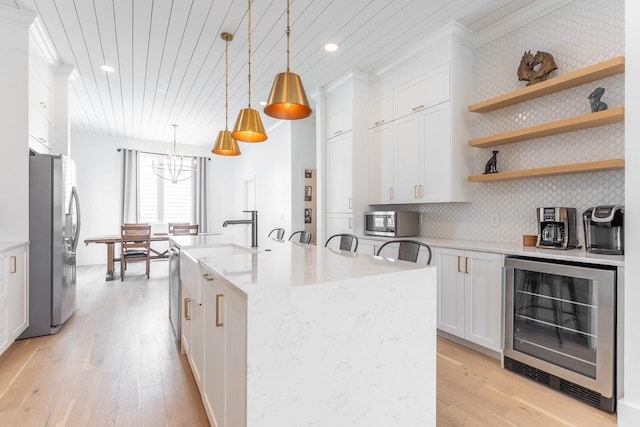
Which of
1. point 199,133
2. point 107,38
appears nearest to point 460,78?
point 107,38

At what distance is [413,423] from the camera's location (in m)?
1.45

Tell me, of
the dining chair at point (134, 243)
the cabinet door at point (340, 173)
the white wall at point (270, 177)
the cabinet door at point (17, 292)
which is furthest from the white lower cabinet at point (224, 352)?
the dining chair at point (134, 243)

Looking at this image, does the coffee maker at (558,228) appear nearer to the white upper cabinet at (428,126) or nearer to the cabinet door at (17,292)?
the white upper cabinet at (428,126)

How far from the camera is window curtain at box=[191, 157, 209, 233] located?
785 cm

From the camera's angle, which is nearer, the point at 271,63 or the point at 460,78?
the point at 460,78

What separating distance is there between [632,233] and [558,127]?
989mm

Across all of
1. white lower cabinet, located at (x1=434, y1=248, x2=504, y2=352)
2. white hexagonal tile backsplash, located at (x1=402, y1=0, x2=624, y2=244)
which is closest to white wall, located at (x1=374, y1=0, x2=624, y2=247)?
white hexagonal tile backsplash, located at (x1=402, y1=0, x2=624, y2=244)

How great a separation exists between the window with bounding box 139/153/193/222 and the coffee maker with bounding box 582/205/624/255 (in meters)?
7.57

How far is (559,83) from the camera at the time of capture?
240 cm

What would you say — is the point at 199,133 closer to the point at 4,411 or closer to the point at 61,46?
the point at 61,46

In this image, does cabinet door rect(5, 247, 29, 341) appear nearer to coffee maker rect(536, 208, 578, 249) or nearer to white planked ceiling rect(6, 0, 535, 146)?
white planked ceiling rect(6, 0, 535, 146)

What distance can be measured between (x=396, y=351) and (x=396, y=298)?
0.75ft

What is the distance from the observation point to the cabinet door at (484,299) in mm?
2477

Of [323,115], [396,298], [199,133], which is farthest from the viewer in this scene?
[199,133]
